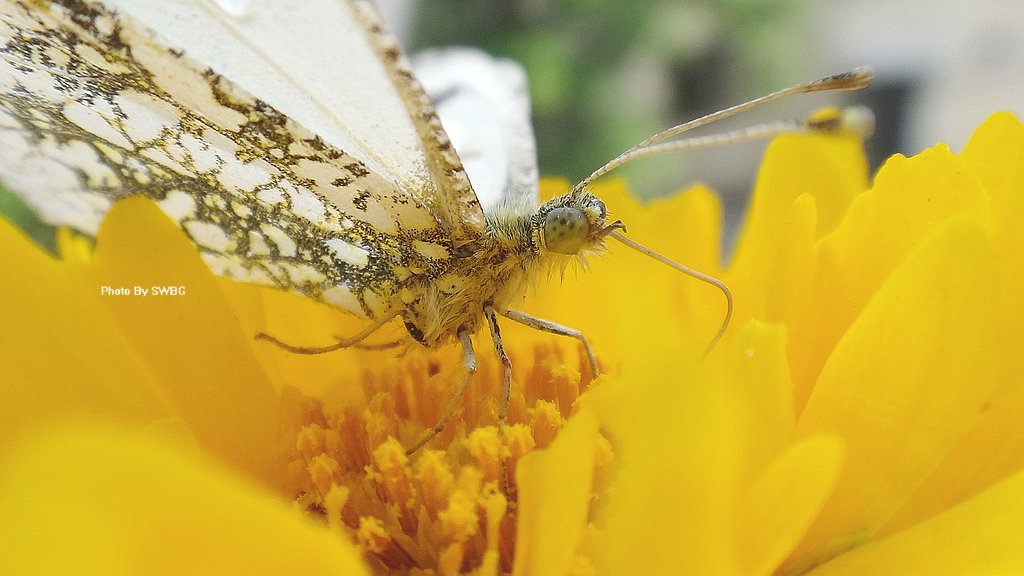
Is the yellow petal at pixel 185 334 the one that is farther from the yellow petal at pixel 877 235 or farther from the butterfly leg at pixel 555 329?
the yellow petal at pixel 877 235

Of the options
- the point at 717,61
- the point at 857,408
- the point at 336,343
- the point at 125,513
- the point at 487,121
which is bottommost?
the point at 125,513

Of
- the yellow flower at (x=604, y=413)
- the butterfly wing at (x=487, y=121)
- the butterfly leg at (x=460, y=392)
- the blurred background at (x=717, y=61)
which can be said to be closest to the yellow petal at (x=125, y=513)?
the yellow flower at (x=604, y=413)

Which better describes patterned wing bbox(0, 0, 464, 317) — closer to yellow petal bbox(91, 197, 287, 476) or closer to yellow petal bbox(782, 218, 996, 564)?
yellow petal bbox(91, 197, 287, 476)

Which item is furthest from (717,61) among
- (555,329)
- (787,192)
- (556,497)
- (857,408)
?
(556,497)

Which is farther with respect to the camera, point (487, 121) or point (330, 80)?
point (487, 121)

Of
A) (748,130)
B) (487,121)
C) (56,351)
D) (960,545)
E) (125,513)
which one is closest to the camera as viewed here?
(125,513)

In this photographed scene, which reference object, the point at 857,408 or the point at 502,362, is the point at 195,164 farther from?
the point at 857,408
